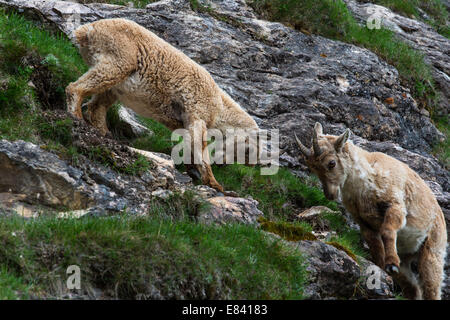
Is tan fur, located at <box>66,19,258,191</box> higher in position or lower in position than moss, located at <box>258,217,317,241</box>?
higher

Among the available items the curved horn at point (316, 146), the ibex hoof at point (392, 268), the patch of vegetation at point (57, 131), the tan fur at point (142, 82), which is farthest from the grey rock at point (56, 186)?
the ibex hoof at point (392, 268)

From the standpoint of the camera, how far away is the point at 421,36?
1850cm

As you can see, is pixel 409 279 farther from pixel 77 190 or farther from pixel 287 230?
pixel 77 190

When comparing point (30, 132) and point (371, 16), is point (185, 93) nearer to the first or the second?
point (30, 132)

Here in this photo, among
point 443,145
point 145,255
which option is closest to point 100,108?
point 145,255

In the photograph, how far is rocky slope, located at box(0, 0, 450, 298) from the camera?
12211 mm

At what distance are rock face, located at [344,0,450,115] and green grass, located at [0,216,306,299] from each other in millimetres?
12025

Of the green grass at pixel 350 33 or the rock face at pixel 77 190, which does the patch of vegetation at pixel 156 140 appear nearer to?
the rock face at pixel 77 190

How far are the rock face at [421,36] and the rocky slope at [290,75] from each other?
2.88 feet

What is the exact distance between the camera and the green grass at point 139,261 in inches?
215

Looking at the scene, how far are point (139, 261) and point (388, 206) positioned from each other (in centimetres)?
450

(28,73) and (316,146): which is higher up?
(28,73)

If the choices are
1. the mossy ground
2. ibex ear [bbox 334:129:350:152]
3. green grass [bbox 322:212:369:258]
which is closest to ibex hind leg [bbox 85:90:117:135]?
the mossy ground

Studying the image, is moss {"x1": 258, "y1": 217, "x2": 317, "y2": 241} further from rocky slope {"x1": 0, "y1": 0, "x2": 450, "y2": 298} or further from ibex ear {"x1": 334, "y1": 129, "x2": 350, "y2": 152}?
rocky slope {"x1": 0, "y1": 0, "x2": 450, "y2": 298}
